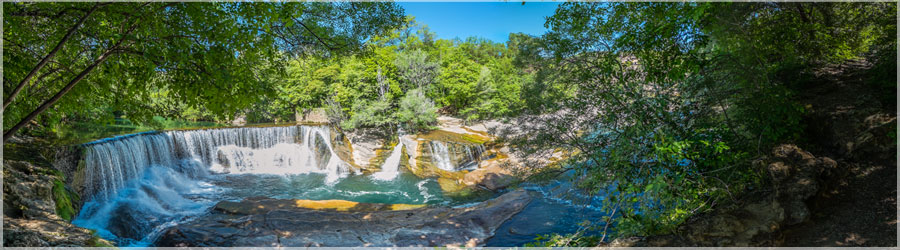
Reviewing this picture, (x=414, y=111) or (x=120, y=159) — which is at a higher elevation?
(x=414, y=111)

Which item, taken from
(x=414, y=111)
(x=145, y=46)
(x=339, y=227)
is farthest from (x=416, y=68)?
(x=145, y=46)

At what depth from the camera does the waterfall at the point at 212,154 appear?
9.52 m

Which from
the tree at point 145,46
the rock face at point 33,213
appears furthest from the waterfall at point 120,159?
the tree at point 145,46

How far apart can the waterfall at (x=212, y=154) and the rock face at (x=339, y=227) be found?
3.98 metres

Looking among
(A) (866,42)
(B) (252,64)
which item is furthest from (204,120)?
(A) (866,42)

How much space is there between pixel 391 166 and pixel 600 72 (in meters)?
11.6

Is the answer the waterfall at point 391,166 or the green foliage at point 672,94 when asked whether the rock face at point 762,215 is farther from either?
the waterfall at point 391,166

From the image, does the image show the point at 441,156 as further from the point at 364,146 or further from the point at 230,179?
the point at 230,179

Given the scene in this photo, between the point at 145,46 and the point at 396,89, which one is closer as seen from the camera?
the point at 145,46

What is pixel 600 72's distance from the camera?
4.62 m

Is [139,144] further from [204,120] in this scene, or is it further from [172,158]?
[204,120]

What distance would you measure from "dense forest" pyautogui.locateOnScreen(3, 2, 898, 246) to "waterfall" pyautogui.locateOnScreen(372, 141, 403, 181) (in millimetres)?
8200

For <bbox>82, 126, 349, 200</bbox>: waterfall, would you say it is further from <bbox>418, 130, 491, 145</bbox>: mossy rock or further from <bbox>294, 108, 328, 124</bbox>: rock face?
<bbox>294, 108, 328, 124</bbox>: rock face

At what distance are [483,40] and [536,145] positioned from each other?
36.1 meters
